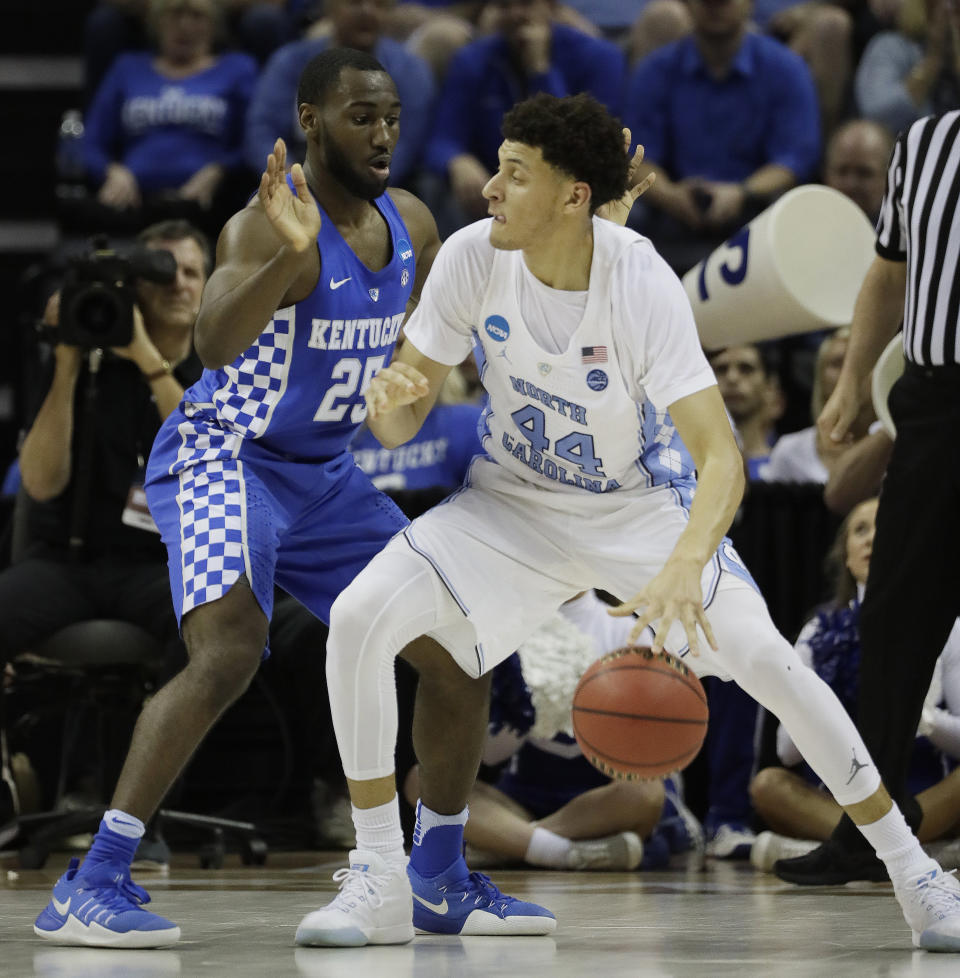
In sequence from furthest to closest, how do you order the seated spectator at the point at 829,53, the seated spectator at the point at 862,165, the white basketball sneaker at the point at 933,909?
the seated spectator at the point at 829,53 < the seated spectator at the point at 862,165 < the white basketball sneaker at the point at 933,909

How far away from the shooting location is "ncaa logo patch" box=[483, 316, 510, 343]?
3393 millimetres

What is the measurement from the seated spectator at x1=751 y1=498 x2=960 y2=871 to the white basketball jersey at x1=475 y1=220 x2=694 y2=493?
175cm

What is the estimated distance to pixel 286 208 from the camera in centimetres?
338

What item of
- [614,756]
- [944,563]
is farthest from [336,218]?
[944,563]

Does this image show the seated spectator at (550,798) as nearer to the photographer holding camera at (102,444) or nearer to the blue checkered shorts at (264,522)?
the photographer holding camera at (102,444)

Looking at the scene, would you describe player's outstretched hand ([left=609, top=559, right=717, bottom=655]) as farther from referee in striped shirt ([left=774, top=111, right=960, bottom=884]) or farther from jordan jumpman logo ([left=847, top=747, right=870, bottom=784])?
referee in striped shirt ([left=774, top=111, right=960, bottom=884])

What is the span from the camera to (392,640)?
128 inches

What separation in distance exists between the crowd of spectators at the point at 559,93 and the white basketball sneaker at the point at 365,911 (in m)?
4.10

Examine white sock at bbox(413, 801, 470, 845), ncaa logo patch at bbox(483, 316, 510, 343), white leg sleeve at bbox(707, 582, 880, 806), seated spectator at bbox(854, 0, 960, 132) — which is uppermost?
seated spectator at bbox(854, 0, 960, 132)

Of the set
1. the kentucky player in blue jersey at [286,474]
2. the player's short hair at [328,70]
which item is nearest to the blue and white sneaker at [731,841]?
the kentucky player in blue jersey at [286,474]

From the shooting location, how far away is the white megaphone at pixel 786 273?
544cm

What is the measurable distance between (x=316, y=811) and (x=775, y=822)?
154 centimetres

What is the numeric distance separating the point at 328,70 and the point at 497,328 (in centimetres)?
71

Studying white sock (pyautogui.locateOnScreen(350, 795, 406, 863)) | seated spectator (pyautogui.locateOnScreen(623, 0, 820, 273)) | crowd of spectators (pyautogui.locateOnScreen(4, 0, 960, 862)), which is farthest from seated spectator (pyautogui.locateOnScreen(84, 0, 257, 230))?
white sock (pyautogui.locateOnScreen(350, 795, 406, 863))
